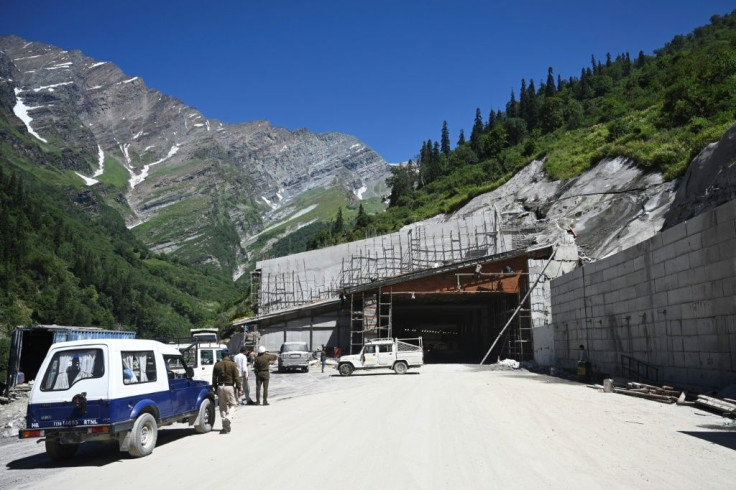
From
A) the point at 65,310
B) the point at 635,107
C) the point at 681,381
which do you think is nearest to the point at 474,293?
the point at 681,381

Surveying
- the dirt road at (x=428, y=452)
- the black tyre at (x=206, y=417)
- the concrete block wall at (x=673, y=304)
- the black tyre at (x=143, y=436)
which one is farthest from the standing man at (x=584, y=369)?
the black tyre at (x=143, y=436)

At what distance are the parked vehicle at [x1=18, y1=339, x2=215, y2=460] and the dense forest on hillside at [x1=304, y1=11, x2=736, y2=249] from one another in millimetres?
36172

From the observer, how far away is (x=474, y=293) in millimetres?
38156

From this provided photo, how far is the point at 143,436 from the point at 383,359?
20.8 meters

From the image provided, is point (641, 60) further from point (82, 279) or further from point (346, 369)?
point (82, 279)

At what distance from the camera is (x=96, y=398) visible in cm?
879

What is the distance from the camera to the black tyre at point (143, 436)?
914 centimetres

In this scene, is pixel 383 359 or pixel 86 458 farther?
pixel 383 359

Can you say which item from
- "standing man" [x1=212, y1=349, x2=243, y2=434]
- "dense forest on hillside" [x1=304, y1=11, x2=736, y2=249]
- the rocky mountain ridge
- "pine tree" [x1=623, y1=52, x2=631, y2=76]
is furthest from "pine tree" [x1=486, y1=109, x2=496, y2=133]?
"standing man" [x1=212, y1=349, x2=243, y2=434]

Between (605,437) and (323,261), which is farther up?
(323,261)

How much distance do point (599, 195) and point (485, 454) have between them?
37.2m

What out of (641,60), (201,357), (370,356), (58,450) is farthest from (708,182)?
(641,60)

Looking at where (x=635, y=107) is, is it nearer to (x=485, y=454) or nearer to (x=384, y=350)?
(x=384, y=350)

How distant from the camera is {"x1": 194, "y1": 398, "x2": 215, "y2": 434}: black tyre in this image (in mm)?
11680
